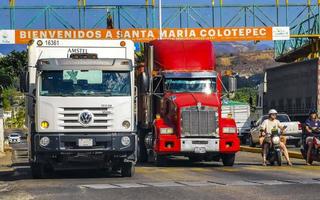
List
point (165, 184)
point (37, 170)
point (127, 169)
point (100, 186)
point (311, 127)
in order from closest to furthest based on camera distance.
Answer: point (100, 186)
point (165, 184)
point (37, 170)
point (127, 169)
point (311, 127)

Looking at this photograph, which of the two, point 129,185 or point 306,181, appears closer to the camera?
point 129,185

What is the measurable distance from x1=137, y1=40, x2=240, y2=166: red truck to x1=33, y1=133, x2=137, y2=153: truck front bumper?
3.31 m

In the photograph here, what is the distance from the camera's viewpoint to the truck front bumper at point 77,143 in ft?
51.8

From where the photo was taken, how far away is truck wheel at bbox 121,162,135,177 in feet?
56.2

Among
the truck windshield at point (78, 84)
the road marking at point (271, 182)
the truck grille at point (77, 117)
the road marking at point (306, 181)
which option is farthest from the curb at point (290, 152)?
the truck grille at point (77, 117)

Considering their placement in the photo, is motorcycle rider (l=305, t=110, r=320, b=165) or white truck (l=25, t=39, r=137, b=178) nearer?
white truck (l=25, t=39, r=137, b=178)

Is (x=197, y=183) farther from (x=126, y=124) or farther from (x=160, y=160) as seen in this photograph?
(x=160, y=160)

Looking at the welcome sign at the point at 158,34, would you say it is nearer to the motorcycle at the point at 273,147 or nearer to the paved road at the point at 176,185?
the motorcycle at the point at 273,147

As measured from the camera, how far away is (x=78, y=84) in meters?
16.0

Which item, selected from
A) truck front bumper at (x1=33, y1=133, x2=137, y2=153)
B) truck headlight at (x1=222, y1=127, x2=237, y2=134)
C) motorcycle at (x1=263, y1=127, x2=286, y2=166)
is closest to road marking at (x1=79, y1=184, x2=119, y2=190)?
truck front bumper at (x1=33, y1=133, x2=137, y2=153)

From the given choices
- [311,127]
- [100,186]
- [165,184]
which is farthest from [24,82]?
[311,127]

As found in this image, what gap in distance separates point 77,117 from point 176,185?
2.92 meters

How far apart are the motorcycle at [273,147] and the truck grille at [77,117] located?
285 inches

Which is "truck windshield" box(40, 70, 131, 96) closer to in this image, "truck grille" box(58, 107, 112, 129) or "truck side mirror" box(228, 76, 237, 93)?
"truck grille" box(58, 107, 112, 129)
